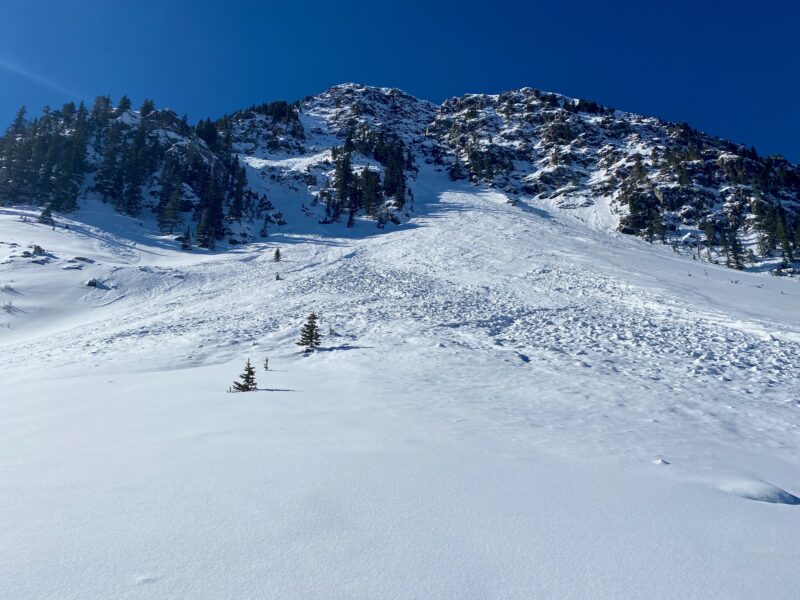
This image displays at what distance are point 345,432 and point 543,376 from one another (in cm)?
642

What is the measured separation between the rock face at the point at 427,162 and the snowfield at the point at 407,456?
48.6 metres

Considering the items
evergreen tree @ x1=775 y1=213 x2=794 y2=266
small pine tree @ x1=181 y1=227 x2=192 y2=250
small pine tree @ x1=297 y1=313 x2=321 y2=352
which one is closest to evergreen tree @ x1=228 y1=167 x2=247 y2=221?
small pine tree @ x1=181 y1=227 x2=192 y2=250

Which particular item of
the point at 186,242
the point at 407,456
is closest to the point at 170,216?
the point at 186,242

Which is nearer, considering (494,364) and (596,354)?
(494,364)

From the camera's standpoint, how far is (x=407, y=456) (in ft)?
14.6

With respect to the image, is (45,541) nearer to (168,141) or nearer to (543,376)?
(543,376)

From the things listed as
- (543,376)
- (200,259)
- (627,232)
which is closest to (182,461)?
(543,376)

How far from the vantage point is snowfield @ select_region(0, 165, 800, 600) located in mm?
2410

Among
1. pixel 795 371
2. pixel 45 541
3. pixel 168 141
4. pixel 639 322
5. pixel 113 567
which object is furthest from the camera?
pixel 168 141

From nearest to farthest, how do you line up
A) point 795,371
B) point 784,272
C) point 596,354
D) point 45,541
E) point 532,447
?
1. point 45,541
2. point 532,447
3. point 795,371
4. point 596,354
5. point 784,272

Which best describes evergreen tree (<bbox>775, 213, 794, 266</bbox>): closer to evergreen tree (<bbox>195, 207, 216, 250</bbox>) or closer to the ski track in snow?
the ski track in snow

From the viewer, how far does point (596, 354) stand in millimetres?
12352

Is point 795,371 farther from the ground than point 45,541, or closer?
farther from the ground

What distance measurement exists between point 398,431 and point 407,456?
1.17 meters
